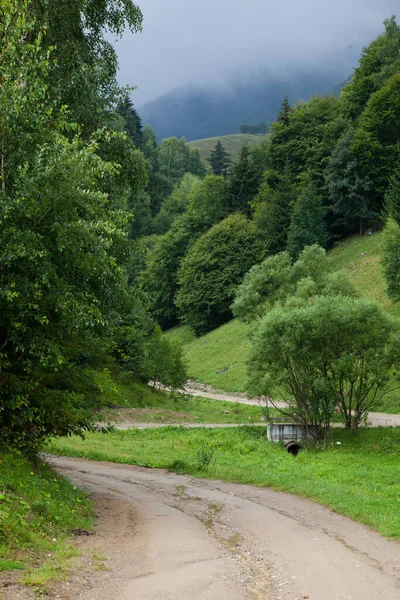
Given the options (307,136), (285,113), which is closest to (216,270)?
(307,136)

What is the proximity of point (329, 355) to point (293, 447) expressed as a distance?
6288 mm

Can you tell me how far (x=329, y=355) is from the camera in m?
27.9

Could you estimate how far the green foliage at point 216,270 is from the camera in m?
73.0

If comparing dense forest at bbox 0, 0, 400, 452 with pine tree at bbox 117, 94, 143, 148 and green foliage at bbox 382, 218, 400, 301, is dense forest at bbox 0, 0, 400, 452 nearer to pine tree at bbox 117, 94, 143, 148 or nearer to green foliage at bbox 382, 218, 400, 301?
green foliage at bbox 382, 218, 400, 301

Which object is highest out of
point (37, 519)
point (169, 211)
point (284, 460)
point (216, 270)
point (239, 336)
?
point (169, 211)

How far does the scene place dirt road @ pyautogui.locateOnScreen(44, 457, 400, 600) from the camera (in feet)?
30.0

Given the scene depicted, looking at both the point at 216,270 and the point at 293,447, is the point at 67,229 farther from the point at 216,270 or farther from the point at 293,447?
the point at 216,270

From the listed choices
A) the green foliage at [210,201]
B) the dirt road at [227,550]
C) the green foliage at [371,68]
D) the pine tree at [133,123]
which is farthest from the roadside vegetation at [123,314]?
the pine tree at [133,123]

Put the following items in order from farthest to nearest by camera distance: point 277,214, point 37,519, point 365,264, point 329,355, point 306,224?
point 277,214 → point 306,224 → point 365,264 → point 329,355 → point 37,519

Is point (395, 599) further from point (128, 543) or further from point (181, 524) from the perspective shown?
point (181, 524)

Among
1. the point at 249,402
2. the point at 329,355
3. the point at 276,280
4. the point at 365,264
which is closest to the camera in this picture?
the point at 329,355

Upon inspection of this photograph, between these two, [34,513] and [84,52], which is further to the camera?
[84,52]

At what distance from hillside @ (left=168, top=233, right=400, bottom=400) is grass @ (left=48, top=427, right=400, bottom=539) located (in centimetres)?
1944

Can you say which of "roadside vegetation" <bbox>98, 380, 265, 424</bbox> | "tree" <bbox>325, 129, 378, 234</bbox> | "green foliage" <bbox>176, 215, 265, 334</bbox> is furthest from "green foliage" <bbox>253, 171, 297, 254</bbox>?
"roadside vegetation" <bbox>98, 380, 265, 424</bbox>
